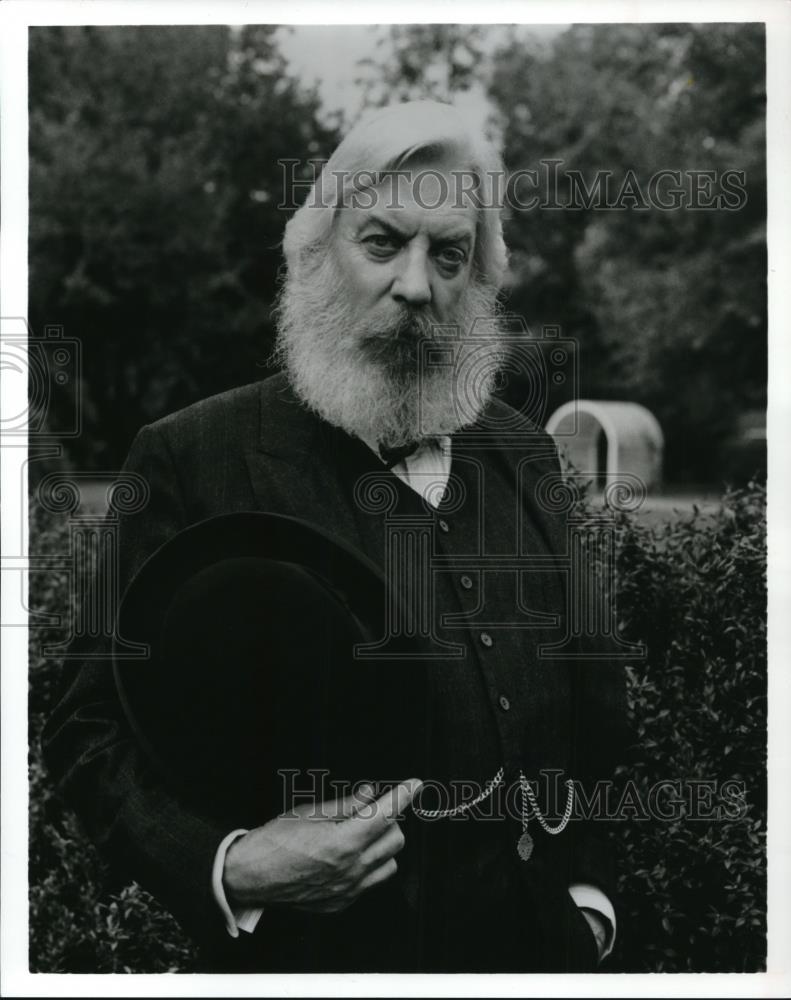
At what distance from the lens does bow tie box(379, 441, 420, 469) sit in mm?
2453

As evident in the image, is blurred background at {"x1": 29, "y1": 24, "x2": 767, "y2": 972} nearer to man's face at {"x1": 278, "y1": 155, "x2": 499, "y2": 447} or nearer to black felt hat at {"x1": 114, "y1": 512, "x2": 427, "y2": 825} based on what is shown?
man's face at {"x1": 278, "y1": 155, "x2": 499, "y2": 447}

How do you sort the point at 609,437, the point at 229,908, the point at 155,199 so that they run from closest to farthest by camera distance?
the point at 229,908 → the point at 609,437 → the point at 155,199

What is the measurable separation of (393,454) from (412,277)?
1.40 ft

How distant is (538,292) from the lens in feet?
8.79

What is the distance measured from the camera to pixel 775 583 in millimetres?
2764

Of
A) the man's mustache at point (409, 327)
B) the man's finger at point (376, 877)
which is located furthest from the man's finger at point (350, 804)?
the man's mustache at point (409, 327)

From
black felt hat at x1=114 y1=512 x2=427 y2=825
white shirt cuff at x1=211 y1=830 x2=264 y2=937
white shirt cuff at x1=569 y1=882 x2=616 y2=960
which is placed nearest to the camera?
white shirt cuff at x1=211 y1=830 x2=264 y2=937

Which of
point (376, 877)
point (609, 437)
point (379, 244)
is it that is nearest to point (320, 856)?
point (376, 877)

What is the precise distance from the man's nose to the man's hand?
3.84ft

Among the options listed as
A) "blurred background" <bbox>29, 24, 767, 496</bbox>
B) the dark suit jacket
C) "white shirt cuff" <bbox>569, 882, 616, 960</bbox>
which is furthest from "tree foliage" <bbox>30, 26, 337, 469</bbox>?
"white shirt cuff" <bbox>569, 882, 616, 960</bbox>

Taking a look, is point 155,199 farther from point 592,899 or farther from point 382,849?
point 592,899

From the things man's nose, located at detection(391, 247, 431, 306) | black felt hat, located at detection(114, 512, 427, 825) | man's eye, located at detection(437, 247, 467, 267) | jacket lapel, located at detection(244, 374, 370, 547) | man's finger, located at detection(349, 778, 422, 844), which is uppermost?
man's eye, located at detection(437, 247, 467, 267)

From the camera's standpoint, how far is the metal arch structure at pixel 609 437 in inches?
104

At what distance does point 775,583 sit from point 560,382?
2.70ft
